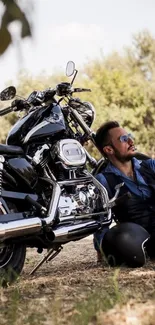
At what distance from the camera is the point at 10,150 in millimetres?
5324

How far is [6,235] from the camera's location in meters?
4.85

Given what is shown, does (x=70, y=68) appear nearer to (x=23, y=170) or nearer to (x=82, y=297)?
(x=23, y=170)

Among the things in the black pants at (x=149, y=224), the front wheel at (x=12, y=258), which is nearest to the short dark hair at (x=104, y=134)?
the black pants at (x=149, y=224)

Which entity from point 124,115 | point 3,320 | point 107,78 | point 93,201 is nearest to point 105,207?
point 93,201

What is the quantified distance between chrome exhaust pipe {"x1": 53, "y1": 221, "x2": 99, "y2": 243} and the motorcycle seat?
0.61 meters

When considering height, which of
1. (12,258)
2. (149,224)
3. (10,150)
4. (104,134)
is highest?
(10,150)

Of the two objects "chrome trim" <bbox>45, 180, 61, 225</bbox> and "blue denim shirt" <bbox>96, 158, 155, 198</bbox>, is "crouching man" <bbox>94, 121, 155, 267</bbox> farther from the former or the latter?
"chrome trim" <bbox>45, 180, 61, 225</bbox>

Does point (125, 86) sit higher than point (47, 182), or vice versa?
point (47, 182)

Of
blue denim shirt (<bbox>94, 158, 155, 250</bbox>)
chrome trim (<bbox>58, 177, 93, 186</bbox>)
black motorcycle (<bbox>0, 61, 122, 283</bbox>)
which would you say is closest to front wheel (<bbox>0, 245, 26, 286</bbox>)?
black motorcycle (<bbox>0, 61, 122, 283</bbox>)

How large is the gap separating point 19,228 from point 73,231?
0.67 meters

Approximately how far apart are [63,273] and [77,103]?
1.46 meters

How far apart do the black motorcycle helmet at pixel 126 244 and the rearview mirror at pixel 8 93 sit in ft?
4.20

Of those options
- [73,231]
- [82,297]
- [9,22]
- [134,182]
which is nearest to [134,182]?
[134,182]

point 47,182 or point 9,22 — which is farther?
point 47,182
